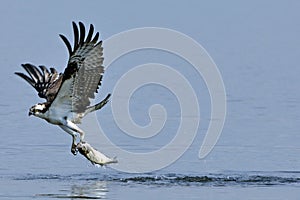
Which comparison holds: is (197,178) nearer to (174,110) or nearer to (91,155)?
(91,155)

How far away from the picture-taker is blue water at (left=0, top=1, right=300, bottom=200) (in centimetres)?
1214

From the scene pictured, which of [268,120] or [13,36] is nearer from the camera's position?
[268,120]

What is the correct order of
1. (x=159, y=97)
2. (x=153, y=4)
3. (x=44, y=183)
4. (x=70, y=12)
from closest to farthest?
(x=44, y=183) → (x=159, y=97) → (x=70, y=12) → (x=153, y=4)

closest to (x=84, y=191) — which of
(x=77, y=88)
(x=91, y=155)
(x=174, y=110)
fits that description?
(x=91, y=155)

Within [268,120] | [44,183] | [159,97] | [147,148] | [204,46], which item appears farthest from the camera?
[204,46]

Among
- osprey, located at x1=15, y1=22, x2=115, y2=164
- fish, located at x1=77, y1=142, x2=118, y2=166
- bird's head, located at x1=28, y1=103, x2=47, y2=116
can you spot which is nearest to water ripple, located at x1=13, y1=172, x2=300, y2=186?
fish, located at x1=77, y1=142, x2=118, y2=166

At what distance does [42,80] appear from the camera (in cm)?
1359

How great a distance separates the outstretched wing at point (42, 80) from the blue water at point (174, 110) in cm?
82

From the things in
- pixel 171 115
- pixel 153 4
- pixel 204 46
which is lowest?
pixel 171 115

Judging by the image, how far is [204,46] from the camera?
2139cm

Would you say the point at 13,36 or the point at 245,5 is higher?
the point at 245,5

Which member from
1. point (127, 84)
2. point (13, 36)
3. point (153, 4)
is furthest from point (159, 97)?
point (153, 4)

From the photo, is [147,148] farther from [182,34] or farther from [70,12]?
[70,12]

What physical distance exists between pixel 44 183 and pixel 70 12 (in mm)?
12473
